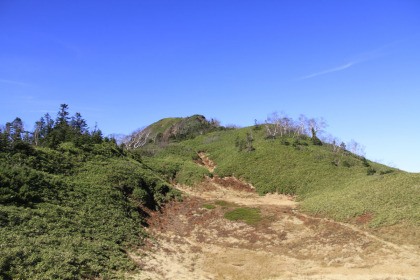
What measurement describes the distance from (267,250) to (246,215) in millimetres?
8409

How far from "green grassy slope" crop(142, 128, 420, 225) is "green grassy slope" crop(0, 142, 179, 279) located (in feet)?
53.1

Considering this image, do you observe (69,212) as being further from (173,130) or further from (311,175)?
(173,130)

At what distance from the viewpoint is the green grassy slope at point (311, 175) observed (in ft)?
91.3

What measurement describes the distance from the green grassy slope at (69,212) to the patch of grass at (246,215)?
9.66m

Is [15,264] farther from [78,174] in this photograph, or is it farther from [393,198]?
[393,198]

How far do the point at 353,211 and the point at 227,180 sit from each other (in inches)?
986

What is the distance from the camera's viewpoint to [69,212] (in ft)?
70.7

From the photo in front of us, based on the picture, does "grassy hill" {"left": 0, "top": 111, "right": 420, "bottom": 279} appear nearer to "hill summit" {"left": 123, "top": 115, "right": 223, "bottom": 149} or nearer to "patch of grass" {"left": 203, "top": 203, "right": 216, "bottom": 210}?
"patch of grass" {"left": 203, "top": 203, "right": 216, "bottom": 210}

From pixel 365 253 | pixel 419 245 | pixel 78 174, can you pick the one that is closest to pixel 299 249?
pixel 365 253

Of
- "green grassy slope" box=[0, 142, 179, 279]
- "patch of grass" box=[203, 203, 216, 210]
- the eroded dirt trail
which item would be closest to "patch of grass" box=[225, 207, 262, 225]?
the eroded dirt trail

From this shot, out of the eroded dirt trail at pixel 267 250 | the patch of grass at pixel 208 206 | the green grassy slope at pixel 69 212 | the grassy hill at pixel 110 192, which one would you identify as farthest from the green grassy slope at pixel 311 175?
the green grassy slope at pixel 69 212

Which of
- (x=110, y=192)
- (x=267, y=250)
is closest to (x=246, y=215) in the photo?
(x=267, y=250)

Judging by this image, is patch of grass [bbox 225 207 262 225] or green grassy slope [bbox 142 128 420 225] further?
patch of grass [bbox 225 207 262 225]

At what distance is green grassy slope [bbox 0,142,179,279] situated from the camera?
13812 mm
